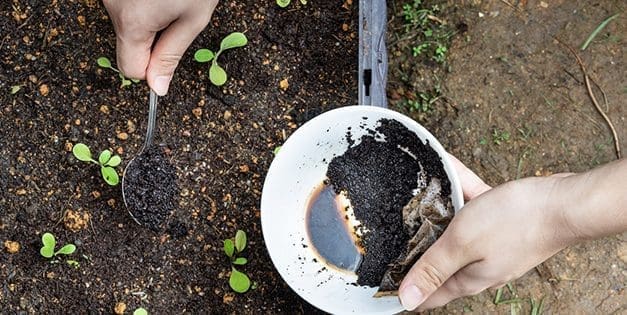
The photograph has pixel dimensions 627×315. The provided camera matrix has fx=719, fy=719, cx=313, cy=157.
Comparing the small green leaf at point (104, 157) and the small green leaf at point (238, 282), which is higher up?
the small green leaf at point (104, 157)

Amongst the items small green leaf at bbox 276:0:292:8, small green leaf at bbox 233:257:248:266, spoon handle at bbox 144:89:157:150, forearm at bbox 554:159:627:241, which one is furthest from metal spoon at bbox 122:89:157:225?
forearm at bbox 554:159:627:241

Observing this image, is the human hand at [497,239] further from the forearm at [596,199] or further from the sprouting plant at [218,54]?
the sprouting plant at [218,54]

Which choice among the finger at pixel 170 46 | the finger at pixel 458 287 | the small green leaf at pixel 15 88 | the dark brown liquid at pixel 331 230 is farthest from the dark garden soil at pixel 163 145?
the finger at pixel 458 287

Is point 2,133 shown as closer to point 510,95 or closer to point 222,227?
point 222,227

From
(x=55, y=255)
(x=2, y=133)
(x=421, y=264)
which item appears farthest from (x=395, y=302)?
(x=2, y=133)

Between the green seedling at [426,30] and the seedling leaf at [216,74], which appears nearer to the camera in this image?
the seedling leaf at [216,74]

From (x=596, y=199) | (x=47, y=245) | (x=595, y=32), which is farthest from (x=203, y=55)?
(x=595, y=32)

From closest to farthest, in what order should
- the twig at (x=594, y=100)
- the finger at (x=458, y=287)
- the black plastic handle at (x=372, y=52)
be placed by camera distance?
the finger at (x=458, y=287), the black plastic handle at (x=372, y=52), the twig at (x=594, y=100)
